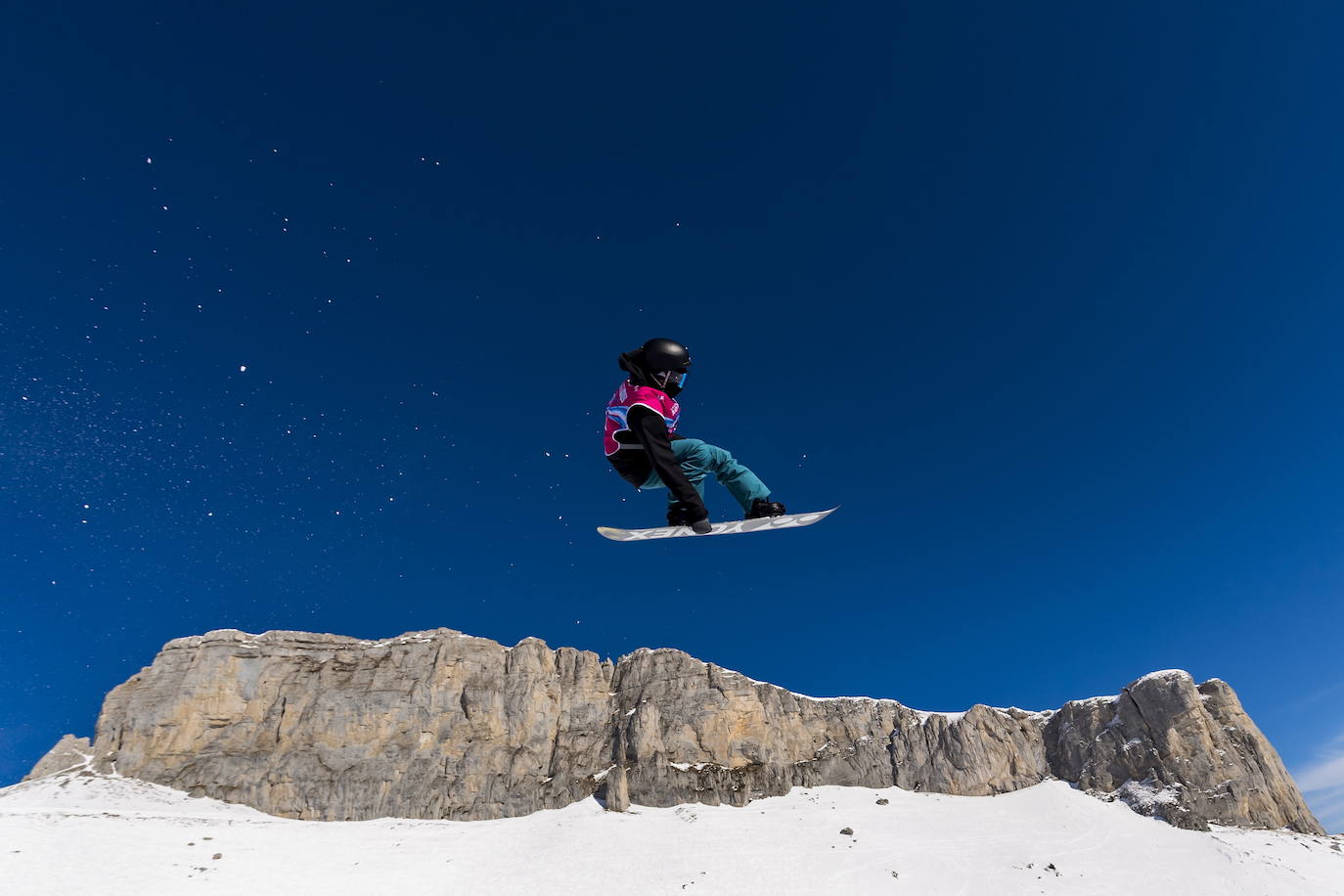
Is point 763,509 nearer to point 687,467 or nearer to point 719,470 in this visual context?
point 719,470

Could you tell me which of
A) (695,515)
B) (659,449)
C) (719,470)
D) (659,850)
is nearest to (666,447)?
(659,449)

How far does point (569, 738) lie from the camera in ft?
206

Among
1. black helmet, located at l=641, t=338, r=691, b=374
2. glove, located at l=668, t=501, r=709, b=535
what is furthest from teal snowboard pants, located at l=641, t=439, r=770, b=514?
black helmet, located at l=641, t=338, r=691, b=374

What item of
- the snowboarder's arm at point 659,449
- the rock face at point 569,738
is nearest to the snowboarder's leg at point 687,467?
the snowboarder's arm at point 659,449

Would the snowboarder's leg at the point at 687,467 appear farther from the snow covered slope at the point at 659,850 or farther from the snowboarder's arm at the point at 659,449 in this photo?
the snow covered slope at the point at 659,850

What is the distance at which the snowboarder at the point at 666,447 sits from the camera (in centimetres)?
595

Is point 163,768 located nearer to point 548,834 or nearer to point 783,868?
point 548,834

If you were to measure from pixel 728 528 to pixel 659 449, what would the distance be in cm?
197

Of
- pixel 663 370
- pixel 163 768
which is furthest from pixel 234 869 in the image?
pixel 663 370

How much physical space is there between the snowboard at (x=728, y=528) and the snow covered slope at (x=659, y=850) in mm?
39905

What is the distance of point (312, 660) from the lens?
64.1m

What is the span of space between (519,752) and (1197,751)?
6428 cm

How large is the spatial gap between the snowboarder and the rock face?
5959 centimetres

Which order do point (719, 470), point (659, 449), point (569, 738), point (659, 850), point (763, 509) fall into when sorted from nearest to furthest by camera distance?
point (659, 449)
point (763, 509)
point (719, 470)
point (659, 850)
point (569, 738)
